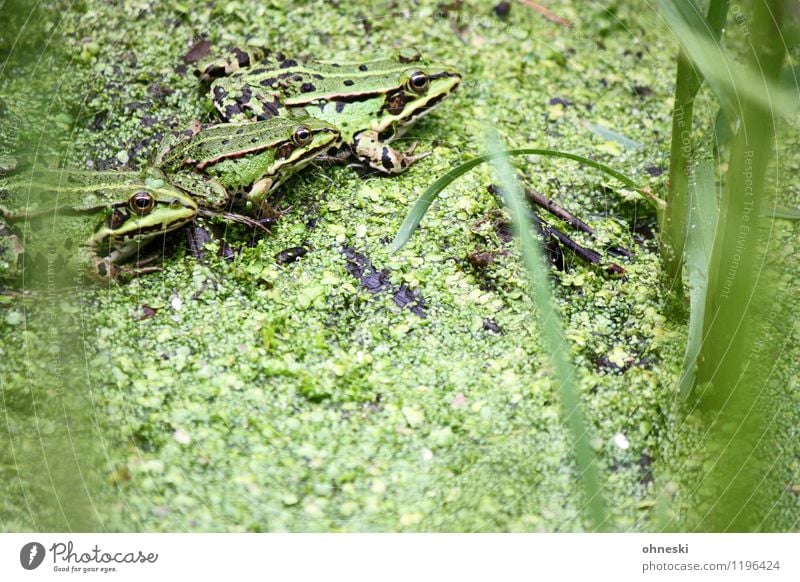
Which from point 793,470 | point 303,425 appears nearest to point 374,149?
point 303,425

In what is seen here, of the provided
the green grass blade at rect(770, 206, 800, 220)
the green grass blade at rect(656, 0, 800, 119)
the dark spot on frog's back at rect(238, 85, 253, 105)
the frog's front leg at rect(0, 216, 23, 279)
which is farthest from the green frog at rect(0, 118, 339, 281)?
the green grass blade at rect(770, 206, 800, 220)

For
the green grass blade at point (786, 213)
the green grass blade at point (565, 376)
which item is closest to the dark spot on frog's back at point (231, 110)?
the green grass blade at point (565, 376)

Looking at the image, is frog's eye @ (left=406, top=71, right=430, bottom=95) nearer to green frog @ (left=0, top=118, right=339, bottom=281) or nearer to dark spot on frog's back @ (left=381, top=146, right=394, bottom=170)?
dark spot on frog's back @ (left=381, top=146, right=394, bottom=170)

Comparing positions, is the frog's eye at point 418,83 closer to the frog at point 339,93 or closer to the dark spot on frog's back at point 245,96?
the frog at point 339,93

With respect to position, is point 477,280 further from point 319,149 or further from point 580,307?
point 319,149

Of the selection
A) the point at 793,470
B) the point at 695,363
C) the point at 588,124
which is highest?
the point at 588,124

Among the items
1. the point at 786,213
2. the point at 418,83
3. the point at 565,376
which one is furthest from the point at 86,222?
the point at 786,213
